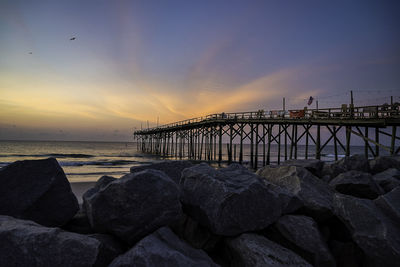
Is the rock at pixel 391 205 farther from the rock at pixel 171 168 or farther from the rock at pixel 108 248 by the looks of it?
the rock at pixel 108 248

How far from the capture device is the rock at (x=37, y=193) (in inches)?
139

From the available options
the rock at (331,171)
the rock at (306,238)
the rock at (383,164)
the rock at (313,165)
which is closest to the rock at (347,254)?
the rock at (306,238)

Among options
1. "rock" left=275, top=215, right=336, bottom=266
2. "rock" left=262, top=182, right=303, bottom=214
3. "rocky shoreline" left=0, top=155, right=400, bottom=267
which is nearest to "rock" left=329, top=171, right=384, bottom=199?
"rocky shoreline" left=0, top=155, right=400, bottom=267

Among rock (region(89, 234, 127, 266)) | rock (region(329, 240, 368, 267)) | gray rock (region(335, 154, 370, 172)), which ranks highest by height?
gray rock (region(335, 154, 370, 172))

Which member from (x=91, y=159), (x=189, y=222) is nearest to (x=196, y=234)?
(x=189, y=222)

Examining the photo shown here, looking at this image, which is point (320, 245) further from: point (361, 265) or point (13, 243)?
point (13, 243)

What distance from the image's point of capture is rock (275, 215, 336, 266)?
11.2 ft

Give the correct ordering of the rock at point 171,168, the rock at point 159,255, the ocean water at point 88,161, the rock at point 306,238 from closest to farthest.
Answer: the rock at point 159,255, the rock at point 306,238, the rock at point 171,168, the ocean water at point 88,161

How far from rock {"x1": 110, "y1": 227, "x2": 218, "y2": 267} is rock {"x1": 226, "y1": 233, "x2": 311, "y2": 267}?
557 millimetres

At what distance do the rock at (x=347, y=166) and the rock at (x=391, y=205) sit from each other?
332cm

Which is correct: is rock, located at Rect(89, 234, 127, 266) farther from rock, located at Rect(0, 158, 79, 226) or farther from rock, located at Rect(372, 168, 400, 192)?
rock, located at Rect(372, 168, 400, 192)

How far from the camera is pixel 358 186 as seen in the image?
514cm

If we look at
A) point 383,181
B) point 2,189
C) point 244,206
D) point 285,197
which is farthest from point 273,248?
point 383,181

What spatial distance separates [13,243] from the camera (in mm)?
2205
